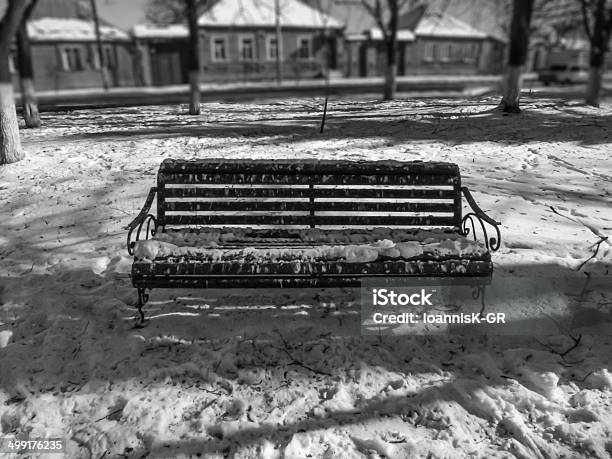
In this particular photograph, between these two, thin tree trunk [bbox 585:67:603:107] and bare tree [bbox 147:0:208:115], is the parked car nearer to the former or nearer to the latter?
thin tree trunk [bbox 585:67:603:107]

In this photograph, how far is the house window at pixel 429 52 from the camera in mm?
32094

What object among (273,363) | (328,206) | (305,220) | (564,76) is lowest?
(273,363)

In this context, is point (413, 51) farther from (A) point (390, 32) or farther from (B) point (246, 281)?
(B) point (246, 281)

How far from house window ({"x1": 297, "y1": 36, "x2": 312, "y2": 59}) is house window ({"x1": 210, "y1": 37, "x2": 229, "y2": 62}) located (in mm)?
4854

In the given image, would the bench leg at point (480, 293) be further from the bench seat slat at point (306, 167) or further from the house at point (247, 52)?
the house at point (247, 52)

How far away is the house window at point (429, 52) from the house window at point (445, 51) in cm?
55

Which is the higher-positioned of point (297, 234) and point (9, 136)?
point (9, 136)

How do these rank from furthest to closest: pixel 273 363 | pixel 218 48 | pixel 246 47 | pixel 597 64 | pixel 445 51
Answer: pixel 445 51 → pixel 218 48 → pixel 246 47 → pixel 273 363 → pixel 597 64

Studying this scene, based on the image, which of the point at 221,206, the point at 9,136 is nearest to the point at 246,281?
the point at 221,206

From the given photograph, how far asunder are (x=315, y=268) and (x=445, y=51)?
109 ft

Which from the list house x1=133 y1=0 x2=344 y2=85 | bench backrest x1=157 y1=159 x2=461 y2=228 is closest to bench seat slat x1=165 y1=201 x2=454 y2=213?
bench backrest x1=157 y1=159 x2=461 y2=228

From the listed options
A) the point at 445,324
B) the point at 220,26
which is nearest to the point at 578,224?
the point at 445,324

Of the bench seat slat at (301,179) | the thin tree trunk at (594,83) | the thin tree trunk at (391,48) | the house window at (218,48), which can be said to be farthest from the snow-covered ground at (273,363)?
the house window at (218,48)

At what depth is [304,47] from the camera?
2978 centimetres
